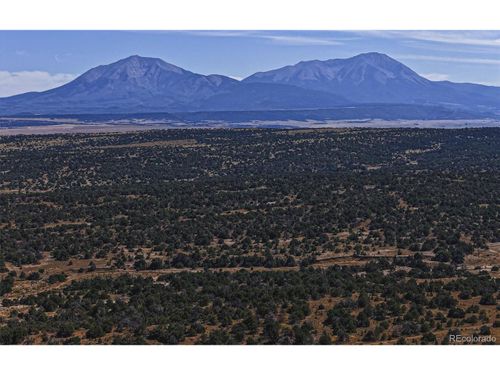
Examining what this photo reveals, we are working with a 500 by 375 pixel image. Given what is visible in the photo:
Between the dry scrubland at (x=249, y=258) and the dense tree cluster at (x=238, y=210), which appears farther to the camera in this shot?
the dense tree cluster at (x=238, y=210)

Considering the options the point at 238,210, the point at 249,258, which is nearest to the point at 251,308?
the point at 249,258

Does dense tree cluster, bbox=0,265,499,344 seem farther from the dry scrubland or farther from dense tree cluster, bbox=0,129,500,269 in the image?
dense tree cluster, bbox=0,129,500,269

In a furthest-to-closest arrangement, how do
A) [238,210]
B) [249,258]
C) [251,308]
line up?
1. [238,210]
2. [249,258]
3. [251,308]

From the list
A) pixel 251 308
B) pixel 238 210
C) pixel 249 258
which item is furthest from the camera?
pixel 238 210

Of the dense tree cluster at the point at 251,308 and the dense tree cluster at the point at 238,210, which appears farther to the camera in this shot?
the dense tree cluster at the point at 238,210

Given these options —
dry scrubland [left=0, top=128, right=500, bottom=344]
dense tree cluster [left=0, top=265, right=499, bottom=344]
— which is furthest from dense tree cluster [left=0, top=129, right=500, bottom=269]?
dense tree cluster [left=0, top=265, right=499, bottom=344]

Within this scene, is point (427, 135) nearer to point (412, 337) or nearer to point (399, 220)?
point (399, 220)

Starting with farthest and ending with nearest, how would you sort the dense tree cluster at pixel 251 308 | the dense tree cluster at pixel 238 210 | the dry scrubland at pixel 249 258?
the dense tree cluster at pixel 238 210 < the dry scrubland at pixel 249 258 < the dense tree cluster at pixel 251 308

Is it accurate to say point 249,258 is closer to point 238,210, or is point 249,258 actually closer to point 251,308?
point 251,308

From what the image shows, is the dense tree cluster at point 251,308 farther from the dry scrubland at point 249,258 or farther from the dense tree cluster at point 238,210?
the dense tree cluster at point 238,210

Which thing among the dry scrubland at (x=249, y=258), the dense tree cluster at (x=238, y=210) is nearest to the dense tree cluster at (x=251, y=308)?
the dry scrubland at (x=249, y=258)

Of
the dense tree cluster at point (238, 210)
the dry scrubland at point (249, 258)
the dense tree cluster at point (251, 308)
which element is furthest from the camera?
the dense tree cluster at point (238, 210)
